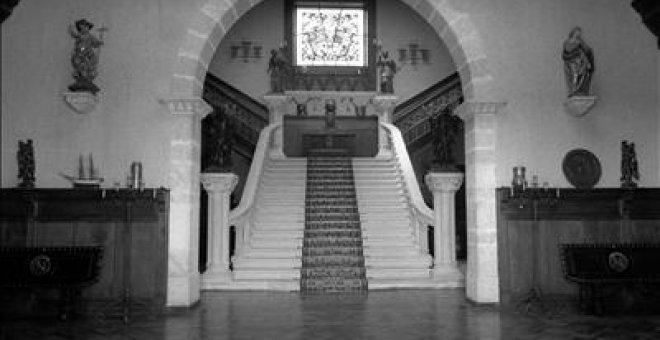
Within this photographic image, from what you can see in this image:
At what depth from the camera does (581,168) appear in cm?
757

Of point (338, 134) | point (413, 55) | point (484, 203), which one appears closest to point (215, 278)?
point (484, 203)

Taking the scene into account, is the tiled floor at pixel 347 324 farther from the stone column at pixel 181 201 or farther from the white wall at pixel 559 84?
the white wall at pixel 559 84

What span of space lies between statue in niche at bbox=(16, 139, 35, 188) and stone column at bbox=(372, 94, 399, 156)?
9.77 metres

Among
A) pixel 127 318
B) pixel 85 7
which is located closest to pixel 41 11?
pixel 85 7

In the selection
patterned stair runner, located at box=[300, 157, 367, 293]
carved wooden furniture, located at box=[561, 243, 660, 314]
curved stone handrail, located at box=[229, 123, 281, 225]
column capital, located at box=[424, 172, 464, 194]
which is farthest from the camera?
curved stone handrail, located at box=[229, 123, 281, 225]

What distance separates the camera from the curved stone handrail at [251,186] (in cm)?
998

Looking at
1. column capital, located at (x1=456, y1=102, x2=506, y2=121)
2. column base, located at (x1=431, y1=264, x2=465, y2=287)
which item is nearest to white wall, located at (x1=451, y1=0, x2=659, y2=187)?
column capital, located at (x1=456, y1=102, x2=506, y2=121)

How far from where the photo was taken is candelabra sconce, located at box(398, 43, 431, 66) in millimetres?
16891

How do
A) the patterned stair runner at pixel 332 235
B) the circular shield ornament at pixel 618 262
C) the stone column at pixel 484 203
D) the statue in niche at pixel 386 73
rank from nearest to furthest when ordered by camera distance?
1. the circular shield ornament at pixel 618 262
2. the stone column at pixel 484 203
3. the patterned stair runner at pixel 332 235
4. the statue in niche at pixel 386 73

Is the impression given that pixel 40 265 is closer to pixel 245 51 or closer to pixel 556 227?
pixel 556 227

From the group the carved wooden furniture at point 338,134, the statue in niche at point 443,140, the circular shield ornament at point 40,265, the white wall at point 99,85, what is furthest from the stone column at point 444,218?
the carved wooden furniture at point 338,134

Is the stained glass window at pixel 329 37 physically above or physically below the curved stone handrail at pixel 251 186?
above

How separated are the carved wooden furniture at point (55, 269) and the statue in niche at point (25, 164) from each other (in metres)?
0.81

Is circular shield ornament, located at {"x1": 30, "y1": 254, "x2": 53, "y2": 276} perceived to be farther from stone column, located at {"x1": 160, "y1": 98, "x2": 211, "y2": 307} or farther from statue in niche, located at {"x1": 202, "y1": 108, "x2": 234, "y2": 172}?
statue in niche, located at {"x1": 202, "y1": 108, "x2": 234, "y2": 172}
